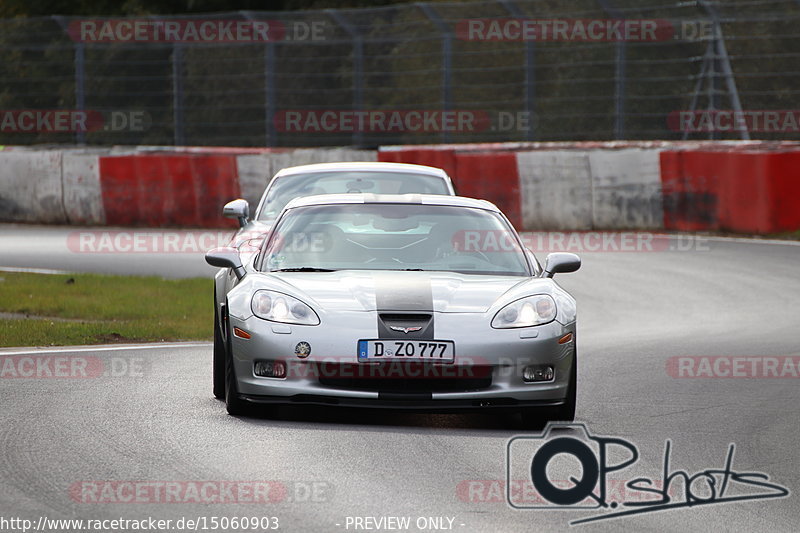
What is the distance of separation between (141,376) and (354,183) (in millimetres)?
3630

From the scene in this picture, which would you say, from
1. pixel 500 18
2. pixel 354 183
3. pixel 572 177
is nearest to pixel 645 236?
pixel 572 177

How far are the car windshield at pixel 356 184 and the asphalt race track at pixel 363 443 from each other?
5.71 feet

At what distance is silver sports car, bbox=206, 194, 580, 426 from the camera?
8.13 metres

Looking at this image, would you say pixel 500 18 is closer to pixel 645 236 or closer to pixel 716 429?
pixel 645 236

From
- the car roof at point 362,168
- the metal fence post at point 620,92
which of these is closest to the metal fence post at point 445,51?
the metal fence post at point 620,92

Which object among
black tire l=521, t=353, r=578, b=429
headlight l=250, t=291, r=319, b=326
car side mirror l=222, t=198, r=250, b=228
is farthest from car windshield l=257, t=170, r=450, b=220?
black tire l=521, t=353, r=578, b=429

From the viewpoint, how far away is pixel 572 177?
72.9ft

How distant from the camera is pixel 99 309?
1474 centimetres

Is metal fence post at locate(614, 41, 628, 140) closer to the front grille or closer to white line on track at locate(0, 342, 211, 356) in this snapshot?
white line on track at locate(0, 342, 211, 356)

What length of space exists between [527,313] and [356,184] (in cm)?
521

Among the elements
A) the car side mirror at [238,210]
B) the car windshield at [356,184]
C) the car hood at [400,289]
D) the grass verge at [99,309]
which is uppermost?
the car windshield at [356,184]

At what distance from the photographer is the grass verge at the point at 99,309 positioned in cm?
1281

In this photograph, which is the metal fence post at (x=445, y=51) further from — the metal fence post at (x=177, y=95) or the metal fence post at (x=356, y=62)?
the metal fence post at (x=177, y=95)

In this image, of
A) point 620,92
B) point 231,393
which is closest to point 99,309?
point 231,393
